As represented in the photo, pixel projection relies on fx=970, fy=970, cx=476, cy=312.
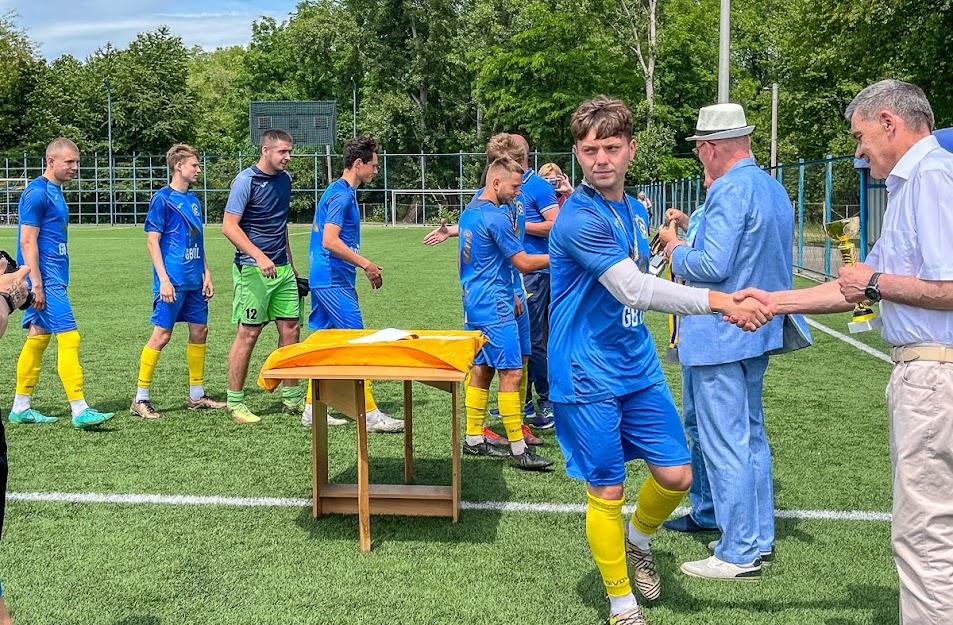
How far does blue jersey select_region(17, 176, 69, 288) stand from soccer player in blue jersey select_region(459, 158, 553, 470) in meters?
3.09

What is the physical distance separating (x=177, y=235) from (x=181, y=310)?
0.62 meters

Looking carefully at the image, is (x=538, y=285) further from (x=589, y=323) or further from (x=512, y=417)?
(x=589, y=323)

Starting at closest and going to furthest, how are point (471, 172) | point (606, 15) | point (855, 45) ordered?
1. point (855, 45)
2. point (606, 15)
3. point (471, 172)

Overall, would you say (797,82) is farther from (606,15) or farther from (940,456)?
(940,456)

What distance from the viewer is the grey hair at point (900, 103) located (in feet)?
10.5

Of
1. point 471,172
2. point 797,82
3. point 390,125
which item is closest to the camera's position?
point 797,82

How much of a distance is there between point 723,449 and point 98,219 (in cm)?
5262

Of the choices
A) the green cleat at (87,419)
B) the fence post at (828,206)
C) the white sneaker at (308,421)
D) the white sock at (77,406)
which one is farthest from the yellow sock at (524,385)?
the fence post at (828,206)

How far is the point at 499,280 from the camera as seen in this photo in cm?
624

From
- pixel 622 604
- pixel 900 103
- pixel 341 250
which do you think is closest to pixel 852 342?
pixel 341 250

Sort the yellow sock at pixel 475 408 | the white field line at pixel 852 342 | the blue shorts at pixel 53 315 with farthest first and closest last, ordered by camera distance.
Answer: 1. the white field line at pixel 852 342
2. the blue shorts at pixel 53 315
3. the yellow sock at pixel 475 408

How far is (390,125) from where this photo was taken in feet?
183

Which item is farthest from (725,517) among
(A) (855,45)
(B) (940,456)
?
(A) (855,45)

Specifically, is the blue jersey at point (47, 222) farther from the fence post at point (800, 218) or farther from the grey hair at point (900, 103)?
the fence post at point (800, 218)
